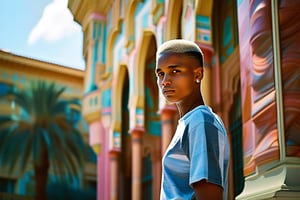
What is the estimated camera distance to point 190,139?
162cm

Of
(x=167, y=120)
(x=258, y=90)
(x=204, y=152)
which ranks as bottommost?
(x=204, y=152)

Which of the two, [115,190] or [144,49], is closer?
[144,49]

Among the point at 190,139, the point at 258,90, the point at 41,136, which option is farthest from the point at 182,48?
the point at 41,136

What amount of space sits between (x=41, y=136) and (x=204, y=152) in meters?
20.5

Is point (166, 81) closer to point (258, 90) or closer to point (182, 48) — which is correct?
point (182, 48)

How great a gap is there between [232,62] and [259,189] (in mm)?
5632

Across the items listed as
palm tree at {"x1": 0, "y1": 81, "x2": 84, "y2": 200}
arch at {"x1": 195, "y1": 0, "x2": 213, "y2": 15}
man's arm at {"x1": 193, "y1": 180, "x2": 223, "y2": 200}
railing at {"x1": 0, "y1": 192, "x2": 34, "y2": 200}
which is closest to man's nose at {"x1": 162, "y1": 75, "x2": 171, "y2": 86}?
man's arm at {"x1": 193, "y1": 180, "x2": 223, "y2": 200}

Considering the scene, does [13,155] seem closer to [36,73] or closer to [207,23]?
[36,73]

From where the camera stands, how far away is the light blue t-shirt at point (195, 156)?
5.05ft

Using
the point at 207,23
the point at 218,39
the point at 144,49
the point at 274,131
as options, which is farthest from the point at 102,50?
the point at 274,131

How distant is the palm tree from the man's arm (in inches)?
794

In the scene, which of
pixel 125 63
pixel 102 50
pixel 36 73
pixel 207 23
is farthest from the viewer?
pixel 36 73

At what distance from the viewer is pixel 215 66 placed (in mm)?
10727

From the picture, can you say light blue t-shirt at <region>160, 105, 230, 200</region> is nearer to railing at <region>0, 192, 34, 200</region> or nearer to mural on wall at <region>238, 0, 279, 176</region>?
mural on wall at <region>238, 0, 279, 176</region>
